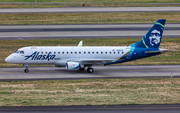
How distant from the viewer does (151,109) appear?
Result: 27.1 metres

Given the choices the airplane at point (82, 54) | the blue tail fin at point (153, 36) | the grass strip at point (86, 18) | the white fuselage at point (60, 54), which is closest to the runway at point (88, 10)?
the grass strip at point (86, 18)

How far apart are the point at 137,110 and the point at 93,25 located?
53987 mm

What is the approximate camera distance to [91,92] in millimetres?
33844

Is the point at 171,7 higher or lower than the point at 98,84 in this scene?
higher

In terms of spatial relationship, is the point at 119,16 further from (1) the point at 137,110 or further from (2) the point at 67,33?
(1) the point at 137,110

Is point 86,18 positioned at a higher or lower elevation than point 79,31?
higher

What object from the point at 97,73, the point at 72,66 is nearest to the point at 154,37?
the point at 97,73

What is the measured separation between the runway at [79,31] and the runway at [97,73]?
2047 cm

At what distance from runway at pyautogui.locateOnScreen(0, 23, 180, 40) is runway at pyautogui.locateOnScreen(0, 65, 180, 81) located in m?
20.5

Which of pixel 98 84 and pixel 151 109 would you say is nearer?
pixel 151 109

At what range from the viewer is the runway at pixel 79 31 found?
6938cm

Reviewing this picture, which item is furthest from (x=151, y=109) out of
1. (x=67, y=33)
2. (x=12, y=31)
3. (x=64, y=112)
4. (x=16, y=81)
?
(x=12, y=31)

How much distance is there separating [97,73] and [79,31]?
2864 centimetres

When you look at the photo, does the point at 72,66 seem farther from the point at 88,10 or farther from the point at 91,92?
the point at 88,10
